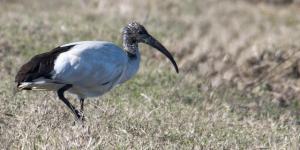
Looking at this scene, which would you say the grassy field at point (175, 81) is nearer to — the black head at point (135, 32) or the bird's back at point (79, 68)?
Answer: the bird's back at point (79, 68)

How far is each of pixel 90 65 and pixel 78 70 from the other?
0.12 metres

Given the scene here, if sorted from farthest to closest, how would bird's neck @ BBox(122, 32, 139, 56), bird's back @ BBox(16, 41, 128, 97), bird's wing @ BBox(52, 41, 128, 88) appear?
bird's neck @ BBox(122, 32, 139, 56) → bird's wing @ BBox(52, 41, 128, 88) → bird's back @ BBox(16, 41, 128, 97)

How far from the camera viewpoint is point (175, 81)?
975cm

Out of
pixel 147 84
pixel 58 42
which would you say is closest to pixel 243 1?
pixel 58 42

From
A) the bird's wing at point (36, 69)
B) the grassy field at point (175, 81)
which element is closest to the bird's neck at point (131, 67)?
the grassy field at point (175, 81)

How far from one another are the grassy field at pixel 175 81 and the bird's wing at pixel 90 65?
0.28 meters

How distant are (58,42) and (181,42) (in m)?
2.06

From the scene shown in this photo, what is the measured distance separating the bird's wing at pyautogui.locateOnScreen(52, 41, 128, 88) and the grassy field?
28cm

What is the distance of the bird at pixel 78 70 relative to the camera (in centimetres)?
678

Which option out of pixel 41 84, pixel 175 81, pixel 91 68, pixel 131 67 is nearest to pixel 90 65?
pixel 91 68

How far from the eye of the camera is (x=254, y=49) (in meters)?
12.1

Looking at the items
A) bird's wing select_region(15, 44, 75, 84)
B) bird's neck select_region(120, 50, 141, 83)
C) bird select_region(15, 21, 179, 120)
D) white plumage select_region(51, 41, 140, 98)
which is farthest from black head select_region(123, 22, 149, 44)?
bird's wing select_region(15, 44, 75, 84)

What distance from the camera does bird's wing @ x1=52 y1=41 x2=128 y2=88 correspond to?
6.87 meters

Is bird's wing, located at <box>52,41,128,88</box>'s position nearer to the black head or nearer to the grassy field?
the grassy field
